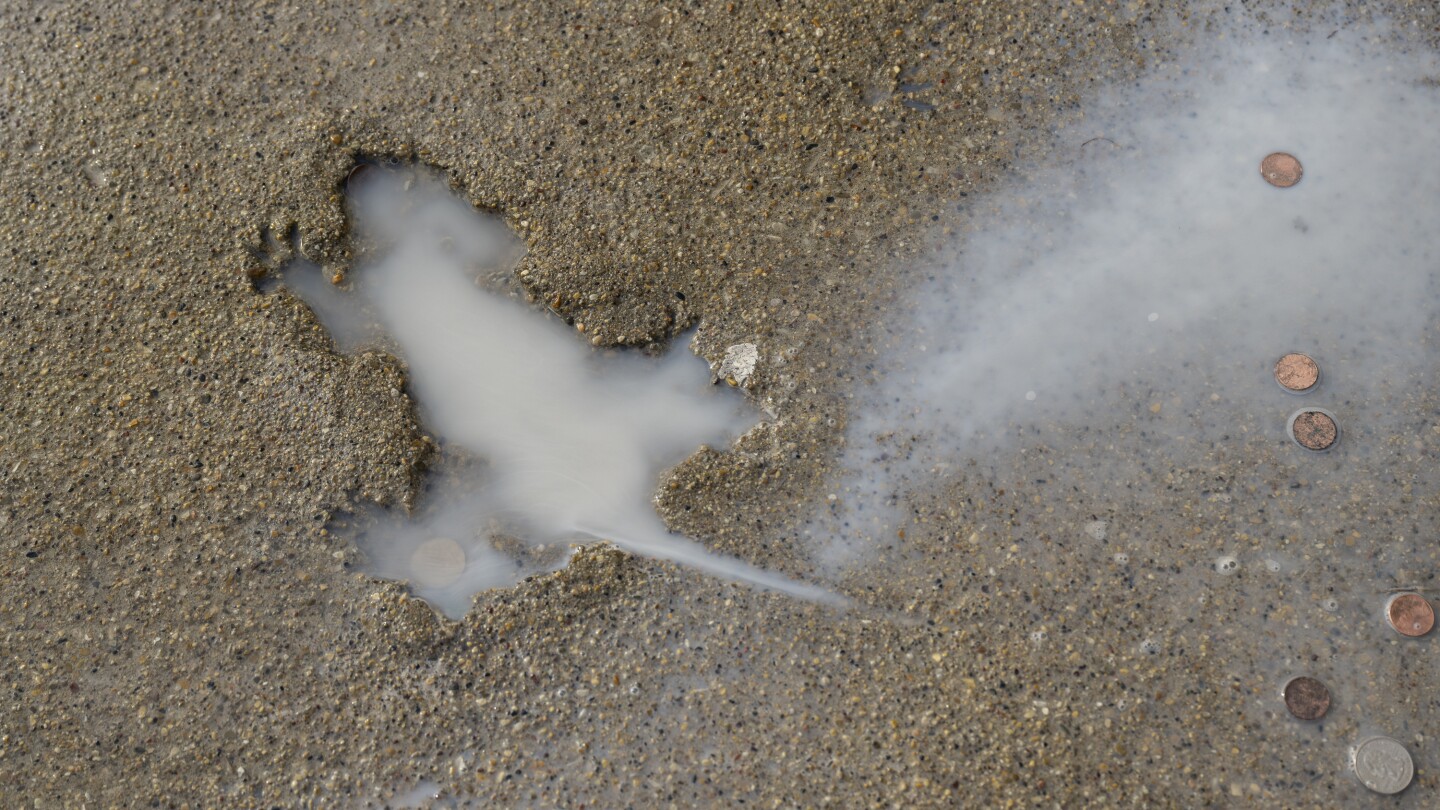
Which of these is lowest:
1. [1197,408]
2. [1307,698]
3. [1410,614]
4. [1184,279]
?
[1307,698]

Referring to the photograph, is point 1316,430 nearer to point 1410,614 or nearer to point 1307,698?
point 1410,614

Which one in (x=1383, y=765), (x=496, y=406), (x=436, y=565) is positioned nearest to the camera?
(x=1383, y=765)

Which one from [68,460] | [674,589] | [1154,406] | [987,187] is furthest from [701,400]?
[68,460]

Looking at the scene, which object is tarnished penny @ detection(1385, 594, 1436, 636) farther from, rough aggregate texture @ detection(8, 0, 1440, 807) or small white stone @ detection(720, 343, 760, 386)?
small white stone @ detection(720, 343, 760, 386)

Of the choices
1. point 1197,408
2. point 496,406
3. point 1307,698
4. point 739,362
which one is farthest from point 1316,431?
point 496,406

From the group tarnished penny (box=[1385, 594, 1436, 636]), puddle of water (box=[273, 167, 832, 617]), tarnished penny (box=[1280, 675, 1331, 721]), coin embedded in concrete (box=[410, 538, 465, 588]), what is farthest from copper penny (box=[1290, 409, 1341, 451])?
coin embedded in concrete (box=[410, 538, 465, 588])

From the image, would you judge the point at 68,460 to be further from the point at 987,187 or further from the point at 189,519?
the point at 987,187
